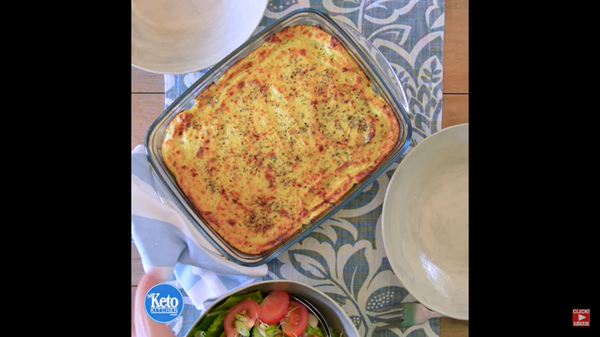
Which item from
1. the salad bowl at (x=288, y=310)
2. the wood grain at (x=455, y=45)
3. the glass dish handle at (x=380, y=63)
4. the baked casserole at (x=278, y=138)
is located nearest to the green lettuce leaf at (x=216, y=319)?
the salad bowl at (x=288, y=310)

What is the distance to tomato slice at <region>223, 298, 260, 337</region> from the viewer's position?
93 centimetres

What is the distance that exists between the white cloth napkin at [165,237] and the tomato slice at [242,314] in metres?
0.08

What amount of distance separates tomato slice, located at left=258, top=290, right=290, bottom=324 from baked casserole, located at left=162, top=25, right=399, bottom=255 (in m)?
0.09

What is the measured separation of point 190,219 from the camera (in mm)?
978

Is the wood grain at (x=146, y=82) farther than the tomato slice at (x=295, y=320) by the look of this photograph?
Yes

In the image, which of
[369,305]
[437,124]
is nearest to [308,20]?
[437,124]

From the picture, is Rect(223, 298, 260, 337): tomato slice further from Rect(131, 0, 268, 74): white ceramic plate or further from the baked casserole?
Rect(131, 0, 268, 74): white ceramic plate

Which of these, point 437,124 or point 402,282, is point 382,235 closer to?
point 402,282

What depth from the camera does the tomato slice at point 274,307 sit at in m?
0.94

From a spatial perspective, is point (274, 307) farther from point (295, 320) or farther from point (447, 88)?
point (447, 88)

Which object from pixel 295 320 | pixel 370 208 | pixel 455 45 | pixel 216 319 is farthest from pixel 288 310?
pixel 455 45
